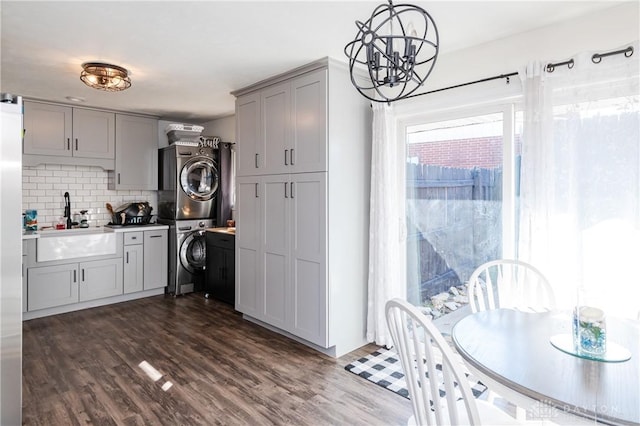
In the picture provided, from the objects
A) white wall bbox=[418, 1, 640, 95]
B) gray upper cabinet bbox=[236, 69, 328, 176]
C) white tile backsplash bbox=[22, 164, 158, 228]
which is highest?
white wall bbox=[418, 1, 640, 95]

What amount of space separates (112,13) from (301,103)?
1430mm

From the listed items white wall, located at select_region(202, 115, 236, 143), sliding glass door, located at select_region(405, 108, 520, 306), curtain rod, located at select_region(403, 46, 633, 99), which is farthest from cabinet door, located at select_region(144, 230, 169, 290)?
curtain rod, located at select_region(403, 46, 633, 99)

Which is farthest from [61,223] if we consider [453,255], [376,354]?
[453,255]

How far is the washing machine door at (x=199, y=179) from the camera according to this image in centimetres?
484

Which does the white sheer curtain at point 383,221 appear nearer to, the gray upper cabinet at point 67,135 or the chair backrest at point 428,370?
the chair backrest at point 428,370

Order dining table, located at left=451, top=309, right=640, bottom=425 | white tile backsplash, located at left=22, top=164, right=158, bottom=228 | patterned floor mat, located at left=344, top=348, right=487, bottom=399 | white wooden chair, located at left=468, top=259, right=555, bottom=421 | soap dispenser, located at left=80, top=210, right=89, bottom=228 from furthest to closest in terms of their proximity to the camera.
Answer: soap dispenser, located at left=80, top=210, right=89, bottom=228 → white tile backsplash, located at left=22, top=164, right=158, bottom=228 → patterned floor mat, located at left=344, top=348, right=487, bottom=399 → white wooden chair, located at left=468, top=259, right=555, bottom=421 → dining table, located at left=451, top=309, right=640, bottom=425

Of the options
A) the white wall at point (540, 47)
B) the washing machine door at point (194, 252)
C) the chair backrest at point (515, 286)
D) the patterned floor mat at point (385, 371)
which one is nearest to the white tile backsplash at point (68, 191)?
the washing machine door at point (194, 252)

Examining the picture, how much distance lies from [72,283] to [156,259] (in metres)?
0.94

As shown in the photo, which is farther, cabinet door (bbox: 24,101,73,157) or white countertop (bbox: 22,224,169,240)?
cabinet door (bbox: 24,101,73,157)

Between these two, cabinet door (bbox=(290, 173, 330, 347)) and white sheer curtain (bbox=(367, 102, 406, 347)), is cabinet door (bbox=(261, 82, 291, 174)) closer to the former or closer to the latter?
cabinet door (bbox=(290, 173, 330, 347))

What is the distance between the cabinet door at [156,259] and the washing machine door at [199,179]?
2.09ft

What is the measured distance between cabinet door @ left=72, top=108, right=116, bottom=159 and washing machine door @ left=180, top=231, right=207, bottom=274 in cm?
141

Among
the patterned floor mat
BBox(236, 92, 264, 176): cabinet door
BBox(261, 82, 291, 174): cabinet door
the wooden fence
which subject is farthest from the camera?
BBox(236, 92, 264, 176): cabinet door

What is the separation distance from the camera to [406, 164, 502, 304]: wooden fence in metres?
2.74
